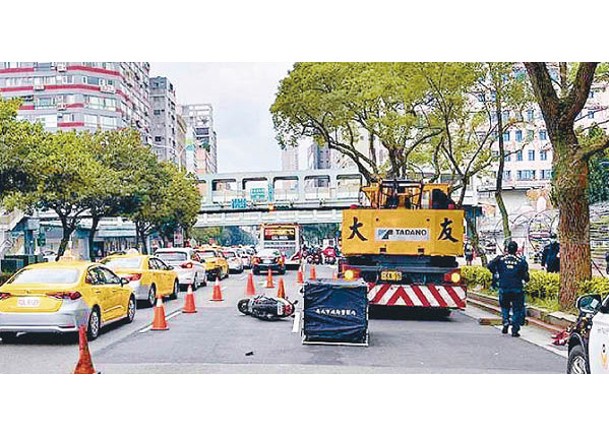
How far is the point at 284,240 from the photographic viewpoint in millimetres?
36875

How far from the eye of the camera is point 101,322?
1263 centimetres

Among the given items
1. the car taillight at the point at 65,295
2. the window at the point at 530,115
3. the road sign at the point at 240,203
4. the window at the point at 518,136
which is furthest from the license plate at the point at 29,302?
the window at the point at 518,136

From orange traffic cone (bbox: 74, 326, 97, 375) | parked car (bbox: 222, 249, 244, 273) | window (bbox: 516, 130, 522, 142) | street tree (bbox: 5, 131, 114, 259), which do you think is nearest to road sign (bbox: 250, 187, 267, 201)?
street tree (bbox: 5, 131, 114, 259)

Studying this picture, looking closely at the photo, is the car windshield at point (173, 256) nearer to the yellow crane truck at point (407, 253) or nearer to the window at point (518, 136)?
the yellow crane truck at point (407, 253)

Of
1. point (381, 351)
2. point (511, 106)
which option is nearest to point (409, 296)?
point (381, 351)

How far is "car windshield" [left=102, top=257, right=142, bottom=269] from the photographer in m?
17.2

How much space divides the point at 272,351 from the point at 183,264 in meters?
12.7

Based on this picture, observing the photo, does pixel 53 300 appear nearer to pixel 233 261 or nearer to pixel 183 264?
pixel 183 264

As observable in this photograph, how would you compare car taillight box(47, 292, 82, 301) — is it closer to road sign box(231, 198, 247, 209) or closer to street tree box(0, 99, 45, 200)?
street tree box(0, 99, 45, 200)

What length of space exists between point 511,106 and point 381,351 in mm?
11029

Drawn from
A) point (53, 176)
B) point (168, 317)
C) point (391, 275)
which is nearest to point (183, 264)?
point (53, 176)

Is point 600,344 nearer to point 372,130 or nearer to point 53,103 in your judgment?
point 372,130

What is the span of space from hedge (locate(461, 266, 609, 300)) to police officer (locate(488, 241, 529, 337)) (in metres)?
1.23

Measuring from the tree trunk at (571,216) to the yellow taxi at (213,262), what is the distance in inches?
647
